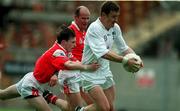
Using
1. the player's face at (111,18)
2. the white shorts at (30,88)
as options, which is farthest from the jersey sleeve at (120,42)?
the white shorts at (30,88)

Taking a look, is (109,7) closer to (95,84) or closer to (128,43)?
(95,84)

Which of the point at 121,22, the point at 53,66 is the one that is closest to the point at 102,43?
the point at 53,66

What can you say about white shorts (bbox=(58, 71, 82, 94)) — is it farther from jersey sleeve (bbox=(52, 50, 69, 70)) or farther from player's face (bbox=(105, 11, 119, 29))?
player's face (bbox=(105, 11, 119, 29))

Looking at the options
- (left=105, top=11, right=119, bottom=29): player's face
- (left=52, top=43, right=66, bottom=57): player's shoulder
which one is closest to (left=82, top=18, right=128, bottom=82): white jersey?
(left=105, top=11, right=119, bottom=29): player's face

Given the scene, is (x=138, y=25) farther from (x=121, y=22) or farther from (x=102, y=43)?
(x=102, y=43)

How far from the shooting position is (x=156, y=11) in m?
27.3

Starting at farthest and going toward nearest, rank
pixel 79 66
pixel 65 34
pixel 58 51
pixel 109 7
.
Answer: pixel 65 34, pixel 58 51, pixel 109 7, pixel 79 66

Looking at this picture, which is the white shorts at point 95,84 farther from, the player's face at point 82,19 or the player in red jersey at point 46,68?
the player's face at point 82,19

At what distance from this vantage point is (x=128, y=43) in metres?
26.2

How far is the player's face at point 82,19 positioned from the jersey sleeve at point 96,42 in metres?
0.94

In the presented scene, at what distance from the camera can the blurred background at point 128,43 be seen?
70.9 ft

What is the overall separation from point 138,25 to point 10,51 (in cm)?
604

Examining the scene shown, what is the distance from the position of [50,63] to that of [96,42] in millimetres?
968

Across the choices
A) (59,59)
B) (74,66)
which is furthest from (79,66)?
(59,59)
